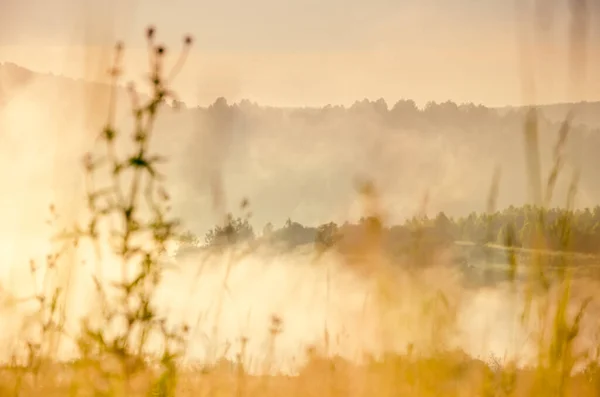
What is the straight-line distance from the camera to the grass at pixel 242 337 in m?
1.17

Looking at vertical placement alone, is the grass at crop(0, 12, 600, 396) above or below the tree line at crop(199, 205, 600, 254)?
below

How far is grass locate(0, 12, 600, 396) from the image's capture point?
1166 mm

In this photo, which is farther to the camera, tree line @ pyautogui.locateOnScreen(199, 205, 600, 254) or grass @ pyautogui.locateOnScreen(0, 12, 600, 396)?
tree line @ pyautogui.locateOnScreen(199, 205, 600, 254)

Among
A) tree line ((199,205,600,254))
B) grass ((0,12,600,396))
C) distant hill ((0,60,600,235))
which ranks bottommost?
grass ((0,12,600,396))

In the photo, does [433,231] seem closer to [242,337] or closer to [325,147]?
[325,147]

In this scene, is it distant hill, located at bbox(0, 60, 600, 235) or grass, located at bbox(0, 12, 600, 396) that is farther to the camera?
distant hill, located at bbox(0, 60, 600, 235)

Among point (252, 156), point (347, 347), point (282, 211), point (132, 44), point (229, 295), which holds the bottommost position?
point (347, 347)

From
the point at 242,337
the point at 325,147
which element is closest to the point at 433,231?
the point at 325,147

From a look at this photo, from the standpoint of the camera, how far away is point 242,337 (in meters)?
1.44

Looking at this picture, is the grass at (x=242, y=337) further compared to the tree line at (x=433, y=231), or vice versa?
the tree line at (x=433, y=231)

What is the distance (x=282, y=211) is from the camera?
5.31ft

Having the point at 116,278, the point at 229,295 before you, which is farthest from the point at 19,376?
the point at 229,295

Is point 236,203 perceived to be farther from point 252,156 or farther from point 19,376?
point 19,376

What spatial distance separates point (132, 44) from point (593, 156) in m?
1.26
